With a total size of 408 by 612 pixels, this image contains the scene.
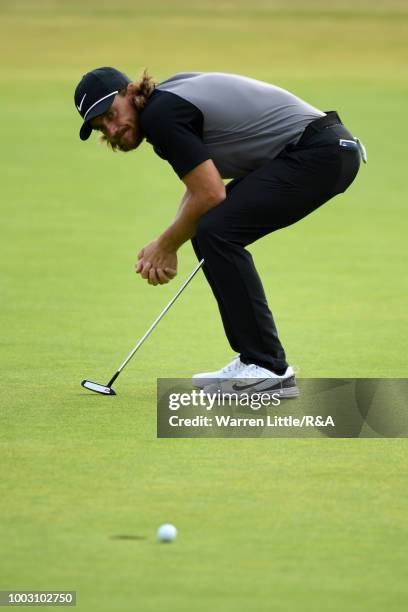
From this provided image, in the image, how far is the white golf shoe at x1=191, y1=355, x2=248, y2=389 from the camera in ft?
20.6

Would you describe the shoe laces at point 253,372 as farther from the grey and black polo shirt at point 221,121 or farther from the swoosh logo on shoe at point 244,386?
the grey and black polo shirt at point 221,121

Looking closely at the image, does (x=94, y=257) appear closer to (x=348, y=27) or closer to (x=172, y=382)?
(x=172, y=382)

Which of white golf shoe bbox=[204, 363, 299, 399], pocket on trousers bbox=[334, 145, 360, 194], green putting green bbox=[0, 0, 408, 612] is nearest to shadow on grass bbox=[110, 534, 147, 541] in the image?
green putting green bbox=[0, 0, 408, 612]

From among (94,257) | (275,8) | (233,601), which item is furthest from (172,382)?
(275,8)

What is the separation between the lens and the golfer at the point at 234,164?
19.4ft

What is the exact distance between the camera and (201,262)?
6.29 m

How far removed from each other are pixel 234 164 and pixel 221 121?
28cm

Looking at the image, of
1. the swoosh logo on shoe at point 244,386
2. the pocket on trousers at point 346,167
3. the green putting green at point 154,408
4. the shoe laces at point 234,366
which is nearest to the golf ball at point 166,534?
the green putting green at point 154,408

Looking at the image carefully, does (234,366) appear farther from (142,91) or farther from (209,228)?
(142,91)

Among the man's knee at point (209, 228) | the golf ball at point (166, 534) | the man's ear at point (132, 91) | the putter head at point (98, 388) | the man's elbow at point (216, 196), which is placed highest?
the man's ear at point (132, 91)

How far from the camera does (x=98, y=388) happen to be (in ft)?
20.9

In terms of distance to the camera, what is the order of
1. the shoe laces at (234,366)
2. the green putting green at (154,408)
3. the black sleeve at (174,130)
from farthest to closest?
1. the shoe laces at (234,366)
2. the black sleeve at (174,130)
3. the green putting green at (154,408)

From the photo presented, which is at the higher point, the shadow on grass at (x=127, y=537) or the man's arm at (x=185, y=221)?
the man's arm at (x=185, y=221)

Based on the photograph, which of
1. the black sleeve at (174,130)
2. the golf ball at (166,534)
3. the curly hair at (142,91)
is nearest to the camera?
the golf ball at (166,534)
